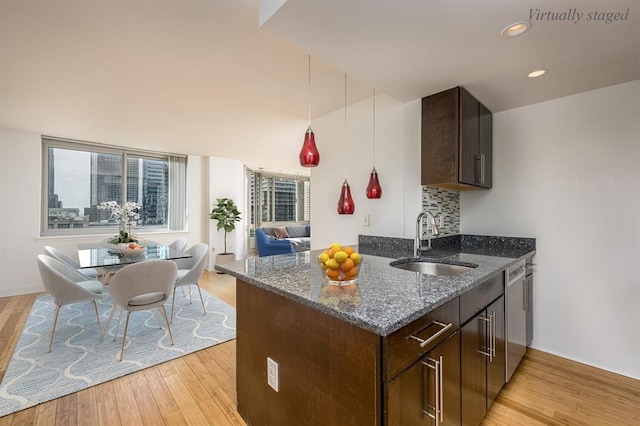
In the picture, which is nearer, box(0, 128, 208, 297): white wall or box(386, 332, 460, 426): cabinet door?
box(386, 332, 460, 426): cabinet door

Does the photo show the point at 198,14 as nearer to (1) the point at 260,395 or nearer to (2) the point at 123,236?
(1) the point at 260,395

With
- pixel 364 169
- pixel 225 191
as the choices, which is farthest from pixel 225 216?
pixel 364 169

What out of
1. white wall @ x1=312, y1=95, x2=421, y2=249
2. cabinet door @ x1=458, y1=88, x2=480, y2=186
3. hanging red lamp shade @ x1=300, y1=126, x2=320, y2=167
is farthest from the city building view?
cabinet door @ x1=458, y1=88, x2=480, y2=186

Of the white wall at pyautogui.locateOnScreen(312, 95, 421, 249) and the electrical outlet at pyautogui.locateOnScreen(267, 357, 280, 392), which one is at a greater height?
the white wall at pyautogui.locateOnScreen(312, 95, 421, 249)

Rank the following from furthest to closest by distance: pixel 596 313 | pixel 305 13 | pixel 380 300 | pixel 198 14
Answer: pixel 596 313 < pixel 198 14 < pixel 305 13 < pixel 380 300

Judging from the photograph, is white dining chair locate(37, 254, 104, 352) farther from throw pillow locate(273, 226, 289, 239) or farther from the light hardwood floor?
throw pillow locate(273, 226, 289, 239)

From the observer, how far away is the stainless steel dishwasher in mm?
1945

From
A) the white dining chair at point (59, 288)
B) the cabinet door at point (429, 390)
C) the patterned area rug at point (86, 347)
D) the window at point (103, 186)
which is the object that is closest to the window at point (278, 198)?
the window at point (103, 186)

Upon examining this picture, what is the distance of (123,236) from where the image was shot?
11.7ft

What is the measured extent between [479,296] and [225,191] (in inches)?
222

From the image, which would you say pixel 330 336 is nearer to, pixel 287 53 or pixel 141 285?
pixel 287 53

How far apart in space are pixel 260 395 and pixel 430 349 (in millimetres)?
946

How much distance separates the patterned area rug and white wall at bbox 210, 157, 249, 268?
8.11ft

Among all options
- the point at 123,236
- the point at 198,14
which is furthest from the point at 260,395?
the point at 123,236
